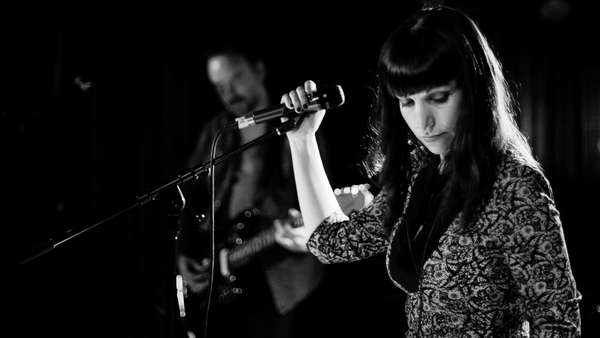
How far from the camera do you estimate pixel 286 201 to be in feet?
11.9

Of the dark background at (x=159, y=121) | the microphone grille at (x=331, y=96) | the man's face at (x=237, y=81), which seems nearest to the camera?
the microphone grille at (x=331, y=96)

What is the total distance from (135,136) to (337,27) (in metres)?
1.49

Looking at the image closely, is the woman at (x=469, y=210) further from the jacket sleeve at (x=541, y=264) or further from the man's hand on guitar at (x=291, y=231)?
the man's hand on guitar at (x=291, y=231)

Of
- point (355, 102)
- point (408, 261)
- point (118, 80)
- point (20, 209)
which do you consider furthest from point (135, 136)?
point (408, 261)

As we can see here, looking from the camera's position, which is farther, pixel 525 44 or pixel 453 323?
pixel 525 44

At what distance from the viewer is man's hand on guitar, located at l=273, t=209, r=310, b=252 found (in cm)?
349

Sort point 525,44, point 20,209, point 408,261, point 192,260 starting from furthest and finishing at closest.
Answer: point 525,44 < point 192,260 < point 20,209 < point 408,261

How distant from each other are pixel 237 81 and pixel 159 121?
0.57m

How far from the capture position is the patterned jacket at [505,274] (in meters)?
1.05

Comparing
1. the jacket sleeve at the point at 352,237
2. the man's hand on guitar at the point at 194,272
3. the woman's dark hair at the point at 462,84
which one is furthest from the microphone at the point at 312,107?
the man's hand on guitar at the point at 194,272

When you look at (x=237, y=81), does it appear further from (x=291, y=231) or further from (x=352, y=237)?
(x=352, y=237)

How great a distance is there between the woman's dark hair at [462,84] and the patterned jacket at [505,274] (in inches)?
1.3

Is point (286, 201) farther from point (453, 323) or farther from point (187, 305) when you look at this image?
point (453, 323)

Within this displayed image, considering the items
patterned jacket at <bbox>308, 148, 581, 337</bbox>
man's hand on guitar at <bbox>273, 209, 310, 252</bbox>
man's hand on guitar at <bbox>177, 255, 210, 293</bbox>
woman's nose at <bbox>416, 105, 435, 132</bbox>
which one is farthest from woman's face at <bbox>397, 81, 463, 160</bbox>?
man's hand on guitar at <bbox>177, 255, 210, 293</bbox>
